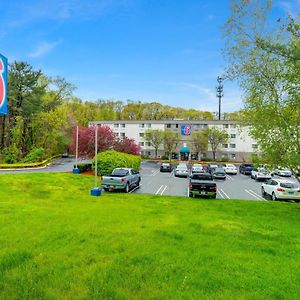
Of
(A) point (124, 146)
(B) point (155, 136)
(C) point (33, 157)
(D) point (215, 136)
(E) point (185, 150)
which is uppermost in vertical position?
(D) point (215, 136)

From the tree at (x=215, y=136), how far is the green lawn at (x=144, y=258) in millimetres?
58150

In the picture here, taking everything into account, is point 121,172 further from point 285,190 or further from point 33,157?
point 33,157

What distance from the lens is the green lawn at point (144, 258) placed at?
5.04 m

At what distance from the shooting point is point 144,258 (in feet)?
21.2

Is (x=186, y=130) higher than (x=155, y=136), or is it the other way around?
(x=186, y=130)

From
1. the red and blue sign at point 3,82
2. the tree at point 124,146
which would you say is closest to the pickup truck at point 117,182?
the red and blue sign at point 3,82

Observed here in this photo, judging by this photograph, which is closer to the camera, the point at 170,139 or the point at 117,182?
the point at 117,182

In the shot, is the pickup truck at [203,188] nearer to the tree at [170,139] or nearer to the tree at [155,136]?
the tree at [170,139]

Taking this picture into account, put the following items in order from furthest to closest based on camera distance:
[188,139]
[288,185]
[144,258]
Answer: [188,139] → [288,185] → [144,258]

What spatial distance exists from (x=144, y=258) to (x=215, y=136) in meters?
63.6

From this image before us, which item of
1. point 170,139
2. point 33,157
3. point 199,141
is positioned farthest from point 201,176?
point 170,139

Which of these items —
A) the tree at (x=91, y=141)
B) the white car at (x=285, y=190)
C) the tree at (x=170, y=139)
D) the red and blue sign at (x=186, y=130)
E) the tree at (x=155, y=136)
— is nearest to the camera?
the white car at (x=285, y=190)

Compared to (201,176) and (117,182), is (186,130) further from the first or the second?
(117,182)

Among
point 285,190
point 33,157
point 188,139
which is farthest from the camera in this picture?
point 188,139
